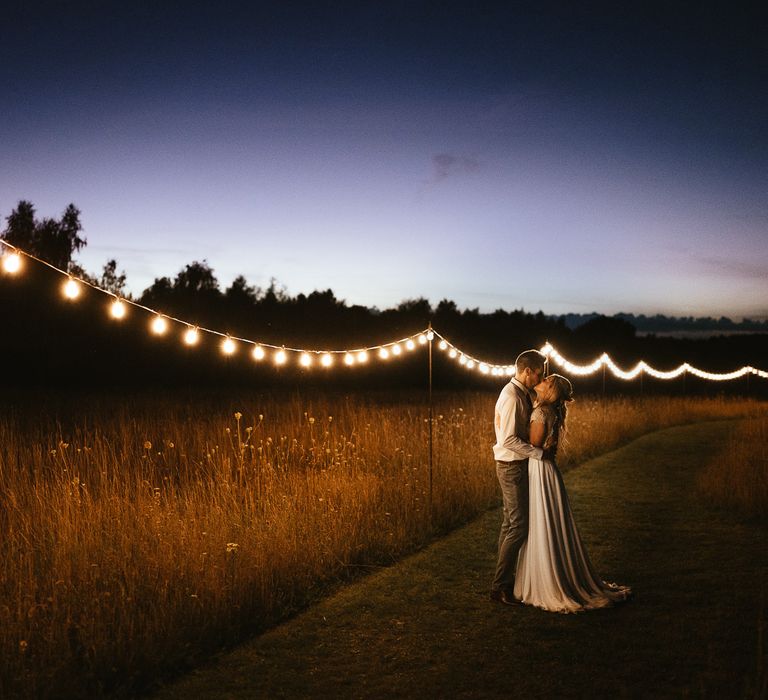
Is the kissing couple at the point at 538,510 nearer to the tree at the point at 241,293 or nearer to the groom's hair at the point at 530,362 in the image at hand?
the groom's hair at the point at 530,362

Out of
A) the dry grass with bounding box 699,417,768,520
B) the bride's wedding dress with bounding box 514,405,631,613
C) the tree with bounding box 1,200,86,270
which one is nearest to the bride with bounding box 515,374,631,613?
the bride's wedding dress with bounding box 514,405,631,613

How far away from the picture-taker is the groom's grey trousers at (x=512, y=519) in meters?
5.72

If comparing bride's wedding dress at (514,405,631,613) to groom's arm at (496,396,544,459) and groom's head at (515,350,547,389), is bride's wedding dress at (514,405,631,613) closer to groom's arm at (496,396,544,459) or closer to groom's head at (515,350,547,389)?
groom's arm at (496,396,544,459)

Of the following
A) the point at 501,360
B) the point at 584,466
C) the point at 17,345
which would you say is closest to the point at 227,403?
the point at 584,466

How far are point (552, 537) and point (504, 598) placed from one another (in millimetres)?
670

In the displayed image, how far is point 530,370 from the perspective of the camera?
5.68 metres

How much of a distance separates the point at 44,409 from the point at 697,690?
16962mm

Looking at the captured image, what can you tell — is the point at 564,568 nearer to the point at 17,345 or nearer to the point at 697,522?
the point at 697,522

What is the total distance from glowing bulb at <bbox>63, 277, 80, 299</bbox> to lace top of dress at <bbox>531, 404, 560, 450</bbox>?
3660 mm

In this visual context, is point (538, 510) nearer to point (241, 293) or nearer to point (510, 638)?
point (510, 638)

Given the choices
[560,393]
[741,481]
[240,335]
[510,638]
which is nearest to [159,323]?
[560,393]

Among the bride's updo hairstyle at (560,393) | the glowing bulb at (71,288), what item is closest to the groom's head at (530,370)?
the bride's updo hairstyle at (560,393)

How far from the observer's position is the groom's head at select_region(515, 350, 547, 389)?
223 inches

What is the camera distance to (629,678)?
4398 millimetres
